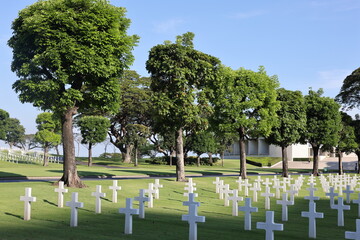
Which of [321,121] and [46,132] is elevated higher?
[321,121]

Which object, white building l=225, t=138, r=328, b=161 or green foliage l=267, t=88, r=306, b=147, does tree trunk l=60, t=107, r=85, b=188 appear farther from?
white building l=225, t=138, r=328, b=161

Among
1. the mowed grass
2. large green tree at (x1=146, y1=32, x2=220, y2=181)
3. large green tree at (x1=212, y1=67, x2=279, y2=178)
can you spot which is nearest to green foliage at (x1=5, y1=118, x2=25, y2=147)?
large green tree at (x1=212, y1=67, x2=279, y2=178)

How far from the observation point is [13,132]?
102562mm

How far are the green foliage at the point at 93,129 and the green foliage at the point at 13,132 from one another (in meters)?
50.0

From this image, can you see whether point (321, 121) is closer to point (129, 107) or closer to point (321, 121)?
point (321, 121)

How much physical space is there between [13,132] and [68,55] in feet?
290

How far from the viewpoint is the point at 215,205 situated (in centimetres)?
1889

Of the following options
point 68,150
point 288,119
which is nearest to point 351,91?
point 288,119

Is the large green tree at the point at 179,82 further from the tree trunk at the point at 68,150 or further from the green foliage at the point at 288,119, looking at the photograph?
the green foliage at the point at 288,119

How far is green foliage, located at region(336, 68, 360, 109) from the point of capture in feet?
199

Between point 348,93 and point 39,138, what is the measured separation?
143 feet

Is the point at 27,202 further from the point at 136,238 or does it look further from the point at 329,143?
the point at 329,143

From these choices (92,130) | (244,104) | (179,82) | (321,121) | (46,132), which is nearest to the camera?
(179,82)

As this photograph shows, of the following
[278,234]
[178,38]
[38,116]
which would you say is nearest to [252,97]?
[178,38]
